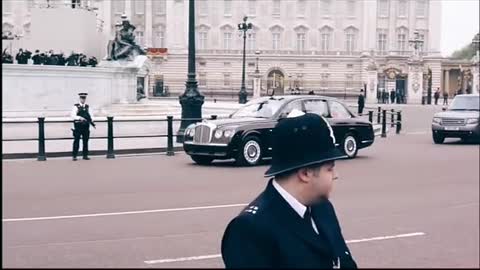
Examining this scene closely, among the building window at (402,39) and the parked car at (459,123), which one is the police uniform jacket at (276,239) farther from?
the building window at (402,39)

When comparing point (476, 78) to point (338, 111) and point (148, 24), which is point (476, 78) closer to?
point (148, 24)

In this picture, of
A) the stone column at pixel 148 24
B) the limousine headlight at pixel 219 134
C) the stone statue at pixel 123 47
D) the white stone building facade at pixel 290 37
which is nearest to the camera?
the limousine headlight at pixel 219 134

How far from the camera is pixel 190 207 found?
11383mm

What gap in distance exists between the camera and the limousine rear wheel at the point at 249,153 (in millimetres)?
17719

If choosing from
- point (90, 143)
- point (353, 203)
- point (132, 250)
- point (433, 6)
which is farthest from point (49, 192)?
point (433, 6)

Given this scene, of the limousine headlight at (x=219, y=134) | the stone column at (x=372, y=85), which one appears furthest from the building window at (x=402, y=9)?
the limousine headlight at (x=219, y=134)

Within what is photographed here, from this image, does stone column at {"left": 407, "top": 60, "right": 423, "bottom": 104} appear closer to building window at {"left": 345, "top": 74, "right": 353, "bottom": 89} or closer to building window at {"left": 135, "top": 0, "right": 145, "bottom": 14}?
building window at {"left": 345, "top": 74, "right": 353, "bottom": 89}

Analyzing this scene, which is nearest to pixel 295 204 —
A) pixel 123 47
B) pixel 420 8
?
pixel 123 47

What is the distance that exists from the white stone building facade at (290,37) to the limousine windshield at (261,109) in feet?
279

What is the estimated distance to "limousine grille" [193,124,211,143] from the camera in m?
18.1

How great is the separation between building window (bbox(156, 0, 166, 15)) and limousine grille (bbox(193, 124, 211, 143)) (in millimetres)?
92338

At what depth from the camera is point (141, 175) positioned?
15.9 metres

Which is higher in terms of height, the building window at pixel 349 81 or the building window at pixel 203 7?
the building window at pixel 203 7

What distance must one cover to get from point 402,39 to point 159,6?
Result: 31041 mm
